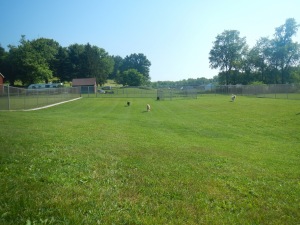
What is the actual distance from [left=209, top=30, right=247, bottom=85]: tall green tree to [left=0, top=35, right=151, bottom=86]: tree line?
29.8 meters

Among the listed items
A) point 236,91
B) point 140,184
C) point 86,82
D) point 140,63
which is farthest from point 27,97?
point 140,63

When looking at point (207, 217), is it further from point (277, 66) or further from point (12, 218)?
point (277, 66)

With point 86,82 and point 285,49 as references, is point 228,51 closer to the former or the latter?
point 285,49

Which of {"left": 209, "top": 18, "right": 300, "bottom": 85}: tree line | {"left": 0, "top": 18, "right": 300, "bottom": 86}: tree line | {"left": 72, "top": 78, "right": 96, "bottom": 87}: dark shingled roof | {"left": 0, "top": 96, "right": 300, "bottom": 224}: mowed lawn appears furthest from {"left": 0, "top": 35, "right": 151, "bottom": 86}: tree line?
{"left": 0, "top": 96, "right": 300, "bottom": 224}: mowed lawn

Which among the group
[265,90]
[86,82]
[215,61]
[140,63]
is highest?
[140,63]

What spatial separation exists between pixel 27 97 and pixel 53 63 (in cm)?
6903

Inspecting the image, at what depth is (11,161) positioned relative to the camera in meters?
5.39

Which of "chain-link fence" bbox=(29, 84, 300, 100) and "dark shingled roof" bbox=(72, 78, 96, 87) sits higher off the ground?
"dark shingled roof" bbox=(72, 78, 96, 87)

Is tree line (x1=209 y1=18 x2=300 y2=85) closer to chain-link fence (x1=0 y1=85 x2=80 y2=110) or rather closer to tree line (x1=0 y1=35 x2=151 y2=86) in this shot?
tree line (x1=0 y1=35 x2=151 y2=86)

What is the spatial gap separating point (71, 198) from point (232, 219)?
2.47 metres

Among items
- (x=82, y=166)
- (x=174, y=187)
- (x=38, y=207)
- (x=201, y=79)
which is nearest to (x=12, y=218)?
(x=38, y=207)

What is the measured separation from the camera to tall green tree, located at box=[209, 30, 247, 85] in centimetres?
7875

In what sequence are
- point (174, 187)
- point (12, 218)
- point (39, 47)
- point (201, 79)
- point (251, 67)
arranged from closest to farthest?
point (12, 218), point (174, 187), point (251, 67), point (39, 47), point (201, 79)

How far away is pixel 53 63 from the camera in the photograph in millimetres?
89812
